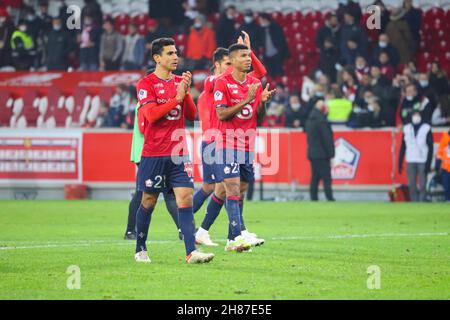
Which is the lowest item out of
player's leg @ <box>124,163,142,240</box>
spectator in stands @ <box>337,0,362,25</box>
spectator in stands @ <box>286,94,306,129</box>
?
player's leg @ <box>124,163,142,240</box>

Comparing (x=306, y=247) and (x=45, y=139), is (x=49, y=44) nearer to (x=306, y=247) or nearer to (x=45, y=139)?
(x=45, y=139)

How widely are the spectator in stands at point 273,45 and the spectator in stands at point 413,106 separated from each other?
5023 millimetres

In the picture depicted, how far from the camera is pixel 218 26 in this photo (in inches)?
1102

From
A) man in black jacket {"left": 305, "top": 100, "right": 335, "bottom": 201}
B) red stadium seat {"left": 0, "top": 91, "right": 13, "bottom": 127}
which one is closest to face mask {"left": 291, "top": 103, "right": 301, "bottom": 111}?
man in black jacket {"left": 305, "top": 100, "right": 335, "bottom": 201}

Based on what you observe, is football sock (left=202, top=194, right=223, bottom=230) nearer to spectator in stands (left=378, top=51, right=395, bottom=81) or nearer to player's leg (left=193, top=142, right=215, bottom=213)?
player's leg (left=193, top=142, right=215, bottom=213)

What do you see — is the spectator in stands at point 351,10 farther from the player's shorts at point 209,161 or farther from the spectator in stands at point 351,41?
the player's shorts at point 209,161

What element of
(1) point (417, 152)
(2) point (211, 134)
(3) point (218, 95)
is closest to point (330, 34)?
(1) point (417, 152)

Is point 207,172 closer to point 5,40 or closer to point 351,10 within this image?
point 351,10

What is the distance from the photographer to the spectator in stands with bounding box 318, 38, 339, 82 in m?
26.6

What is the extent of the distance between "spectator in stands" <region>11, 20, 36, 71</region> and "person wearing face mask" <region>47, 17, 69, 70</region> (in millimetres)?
587

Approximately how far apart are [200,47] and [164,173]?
17.4 meters

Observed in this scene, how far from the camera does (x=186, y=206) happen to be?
432 inches

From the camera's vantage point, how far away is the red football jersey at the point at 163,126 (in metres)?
11.0

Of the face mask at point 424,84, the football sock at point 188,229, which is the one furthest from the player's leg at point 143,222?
the face mask at point 424,84
